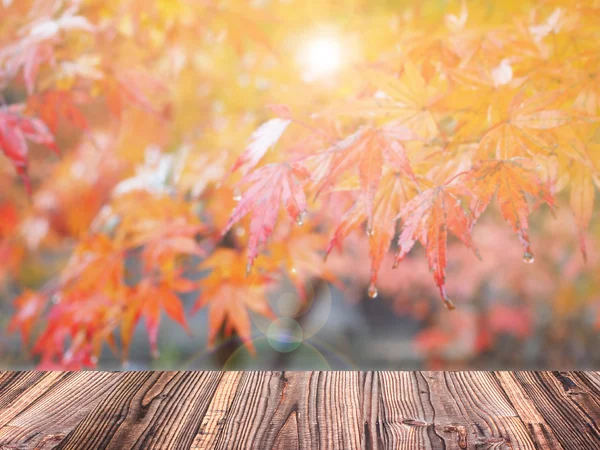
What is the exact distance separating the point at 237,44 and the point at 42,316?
6.44ft

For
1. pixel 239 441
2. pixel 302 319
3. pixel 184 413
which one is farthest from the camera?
pixel 302 319

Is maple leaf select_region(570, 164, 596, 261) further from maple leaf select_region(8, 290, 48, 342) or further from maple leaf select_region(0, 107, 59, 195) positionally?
maple leaf select_region(8, 290, 48, 342)

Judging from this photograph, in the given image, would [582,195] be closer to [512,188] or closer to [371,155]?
[512,188]

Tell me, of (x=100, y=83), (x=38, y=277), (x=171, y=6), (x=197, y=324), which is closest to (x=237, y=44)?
(x=171, y=6)

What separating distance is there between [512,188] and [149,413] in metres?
0.89

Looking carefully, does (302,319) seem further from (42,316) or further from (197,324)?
(42,316)

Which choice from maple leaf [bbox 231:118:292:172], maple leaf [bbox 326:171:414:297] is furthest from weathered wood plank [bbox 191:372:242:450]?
maple leaf [bbox 231:118:292:172]

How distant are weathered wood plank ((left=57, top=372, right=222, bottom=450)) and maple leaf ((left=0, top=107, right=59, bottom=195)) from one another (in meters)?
0.55

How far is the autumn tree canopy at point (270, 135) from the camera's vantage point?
1.04m

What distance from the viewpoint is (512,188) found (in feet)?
3.32

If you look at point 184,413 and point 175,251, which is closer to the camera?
point 184,413

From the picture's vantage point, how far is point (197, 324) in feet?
8.54

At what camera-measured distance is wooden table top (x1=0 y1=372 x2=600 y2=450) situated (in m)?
1.06

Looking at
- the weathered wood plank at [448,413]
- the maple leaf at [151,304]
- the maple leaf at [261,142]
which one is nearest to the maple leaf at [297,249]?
the maple leaf at [151,304]
